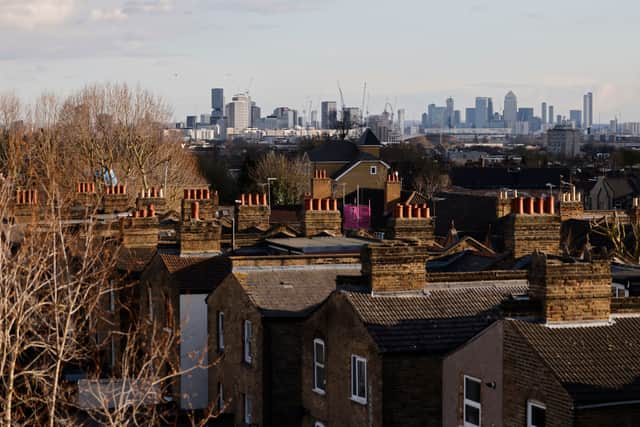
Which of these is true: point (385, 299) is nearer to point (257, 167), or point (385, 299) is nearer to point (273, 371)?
point (273, 371)

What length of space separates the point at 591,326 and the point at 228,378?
11269 mm

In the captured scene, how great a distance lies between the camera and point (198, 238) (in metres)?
35.7

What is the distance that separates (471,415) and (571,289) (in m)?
2.80

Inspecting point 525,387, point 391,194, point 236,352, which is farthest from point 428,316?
point 391,194

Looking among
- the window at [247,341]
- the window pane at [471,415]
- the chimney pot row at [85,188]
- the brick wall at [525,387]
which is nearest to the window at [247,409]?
the window at [247,341]

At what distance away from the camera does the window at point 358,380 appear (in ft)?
77.6

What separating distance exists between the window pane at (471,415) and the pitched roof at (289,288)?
21.4 ft

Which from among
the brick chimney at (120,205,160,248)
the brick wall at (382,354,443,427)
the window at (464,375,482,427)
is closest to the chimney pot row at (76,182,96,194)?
the brick chimney at (120,205,160,248)

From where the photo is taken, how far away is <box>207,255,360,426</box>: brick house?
27594mm

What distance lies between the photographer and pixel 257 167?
4481 inches

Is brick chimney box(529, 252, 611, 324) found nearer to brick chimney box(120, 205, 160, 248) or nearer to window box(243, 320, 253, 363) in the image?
window box(243, 320, 253, 363)

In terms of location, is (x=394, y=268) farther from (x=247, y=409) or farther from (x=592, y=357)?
(x=247, y=409)

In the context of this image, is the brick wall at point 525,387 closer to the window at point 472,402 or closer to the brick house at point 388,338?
the window at point 472,402

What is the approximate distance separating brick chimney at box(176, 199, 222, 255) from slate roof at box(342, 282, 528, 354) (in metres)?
10.9
